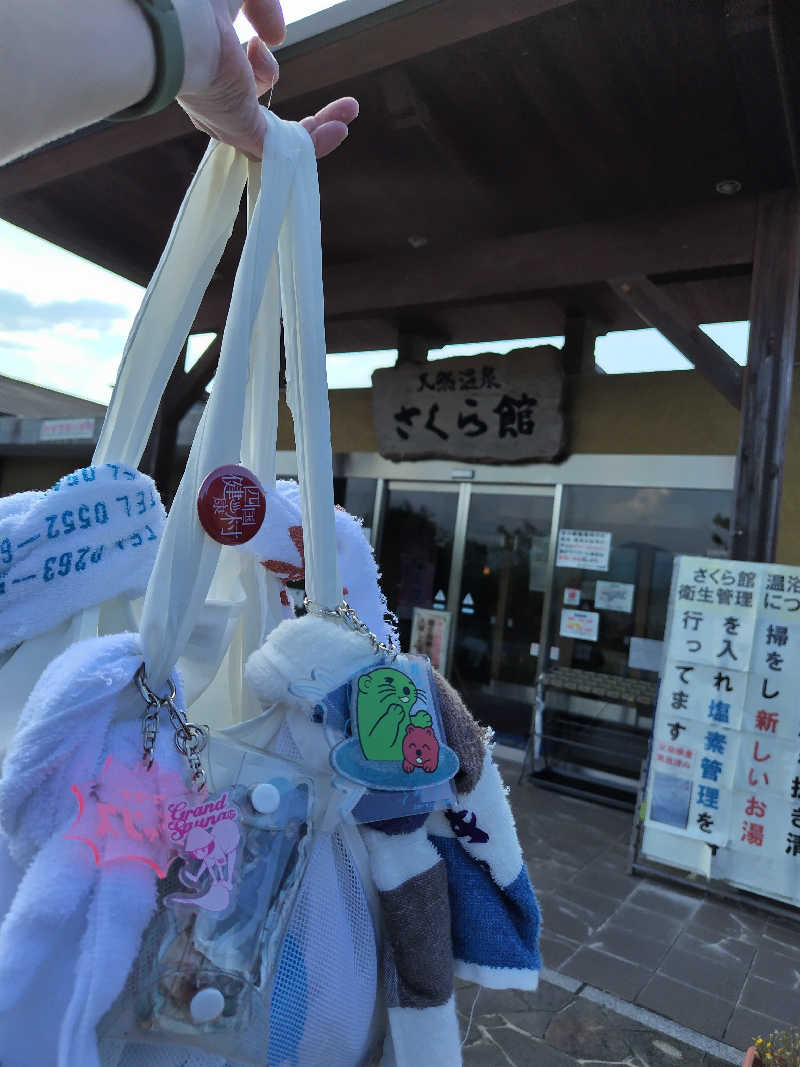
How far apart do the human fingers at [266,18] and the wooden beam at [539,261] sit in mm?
4332

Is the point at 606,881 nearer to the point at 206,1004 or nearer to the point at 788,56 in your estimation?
the point at 206,1004

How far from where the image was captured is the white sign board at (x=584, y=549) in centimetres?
604

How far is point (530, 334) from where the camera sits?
7.68m

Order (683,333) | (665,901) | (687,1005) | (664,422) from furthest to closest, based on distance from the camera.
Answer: (664,422) → (683,333) → (665,901) → (687,1005)

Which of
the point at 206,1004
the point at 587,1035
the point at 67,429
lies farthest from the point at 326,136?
the point at 67,429

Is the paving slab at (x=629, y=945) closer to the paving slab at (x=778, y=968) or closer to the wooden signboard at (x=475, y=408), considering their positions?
the paving slab at (x=778, y=968)

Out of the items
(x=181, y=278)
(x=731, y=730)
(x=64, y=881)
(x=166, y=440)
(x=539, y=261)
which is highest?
(x=539, y=261)

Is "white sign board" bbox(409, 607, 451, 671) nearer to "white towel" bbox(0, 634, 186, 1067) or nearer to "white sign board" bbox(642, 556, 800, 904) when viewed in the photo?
"white sign board" bbox(642, 556, 800, 904)

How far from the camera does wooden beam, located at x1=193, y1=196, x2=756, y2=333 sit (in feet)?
15.1

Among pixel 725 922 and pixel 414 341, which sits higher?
pixel 414 341

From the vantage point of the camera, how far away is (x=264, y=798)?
816 millimetres

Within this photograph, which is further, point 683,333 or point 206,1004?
point 683,333

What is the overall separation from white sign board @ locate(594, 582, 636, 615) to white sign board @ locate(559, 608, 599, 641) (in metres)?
0.12

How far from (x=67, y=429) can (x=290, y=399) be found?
10453 mm
